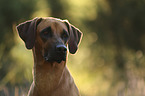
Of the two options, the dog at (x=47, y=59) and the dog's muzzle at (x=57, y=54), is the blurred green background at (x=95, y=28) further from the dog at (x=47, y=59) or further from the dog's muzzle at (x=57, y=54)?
the dog's muzzle at (x=57, y=54)

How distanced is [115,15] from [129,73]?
371 cm

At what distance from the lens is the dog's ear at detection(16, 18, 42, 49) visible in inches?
171

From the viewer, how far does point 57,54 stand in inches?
162

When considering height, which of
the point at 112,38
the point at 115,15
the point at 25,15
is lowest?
the point at 112,38

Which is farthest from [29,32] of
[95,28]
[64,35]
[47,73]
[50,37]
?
[95,28]

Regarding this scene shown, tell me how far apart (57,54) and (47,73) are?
42cm

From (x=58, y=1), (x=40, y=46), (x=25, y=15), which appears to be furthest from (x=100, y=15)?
(x=40, y=46)

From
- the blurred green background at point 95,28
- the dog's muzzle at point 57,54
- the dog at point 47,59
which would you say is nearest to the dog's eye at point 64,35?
the dog at point 47,59

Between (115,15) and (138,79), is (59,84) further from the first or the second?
(115,15)

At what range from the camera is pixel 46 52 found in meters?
4.21

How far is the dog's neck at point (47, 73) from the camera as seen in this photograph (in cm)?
436

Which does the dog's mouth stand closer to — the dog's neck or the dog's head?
the dog's head

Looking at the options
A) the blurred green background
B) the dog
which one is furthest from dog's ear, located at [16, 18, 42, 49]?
the blurred green background

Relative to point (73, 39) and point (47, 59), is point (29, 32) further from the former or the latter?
point (73, 39)
